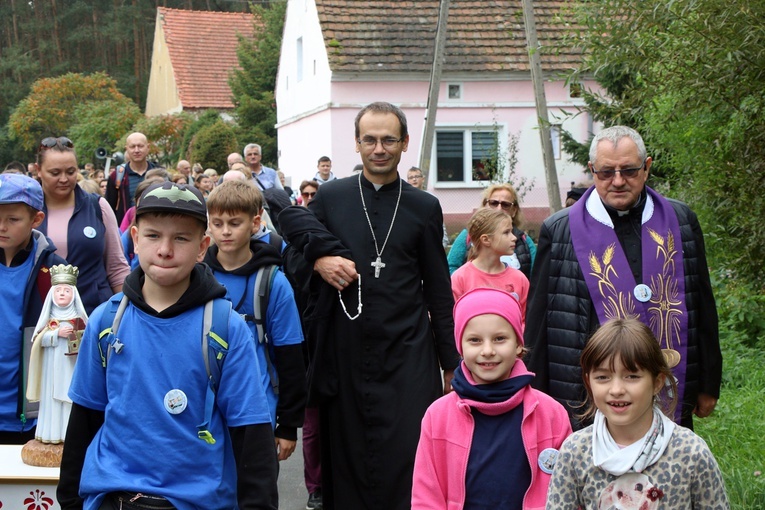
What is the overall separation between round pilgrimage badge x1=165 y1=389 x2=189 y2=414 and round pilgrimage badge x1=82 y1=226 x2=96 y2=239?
328cm

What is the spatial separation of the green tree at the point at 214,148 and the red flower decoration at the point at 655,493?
105 ft

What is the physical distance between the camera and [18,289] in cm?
539

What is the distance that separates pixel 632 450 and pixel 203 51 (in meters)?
51.2

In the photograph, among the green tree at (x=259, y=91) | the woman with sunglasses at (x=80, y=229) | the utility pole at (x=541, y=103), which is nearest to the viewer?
the woman with sunglasses at (x=80, y=229)

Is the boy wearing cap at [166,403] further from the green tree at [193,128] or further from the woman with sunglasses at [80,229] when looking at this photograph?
the green tree at [193,128]

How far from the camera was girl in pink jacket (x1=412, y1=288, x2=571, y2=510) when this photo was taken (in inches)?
152

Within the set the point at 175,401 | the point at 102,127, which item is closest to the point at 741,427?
the point at 175,401

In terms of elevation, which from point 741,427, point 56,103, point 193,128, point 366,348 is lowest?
point 741,427

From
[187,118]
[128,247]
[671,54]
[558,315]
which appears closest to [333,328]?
[558,315]

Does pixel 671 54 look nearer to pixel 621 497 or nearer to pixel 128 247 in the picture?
pixel 128 247

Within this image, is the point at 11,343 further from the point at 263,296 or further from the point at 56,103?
the point at 56,103

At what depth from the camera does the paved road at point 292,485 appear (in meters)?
7.14

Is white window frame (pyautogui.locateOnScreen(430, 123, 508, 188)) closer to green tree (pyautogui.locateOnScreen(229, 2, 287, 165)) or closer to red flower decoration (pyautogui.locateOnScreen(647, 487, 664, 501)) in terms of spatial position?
green tree (pyautogui.locateOnScreen(229, 2, 287, 165))

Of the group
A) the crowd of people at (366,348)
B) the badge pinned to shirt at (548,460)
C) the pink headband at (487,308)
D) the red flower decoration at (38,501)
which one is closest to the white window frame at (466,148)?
the crowd of people at (366,348)
